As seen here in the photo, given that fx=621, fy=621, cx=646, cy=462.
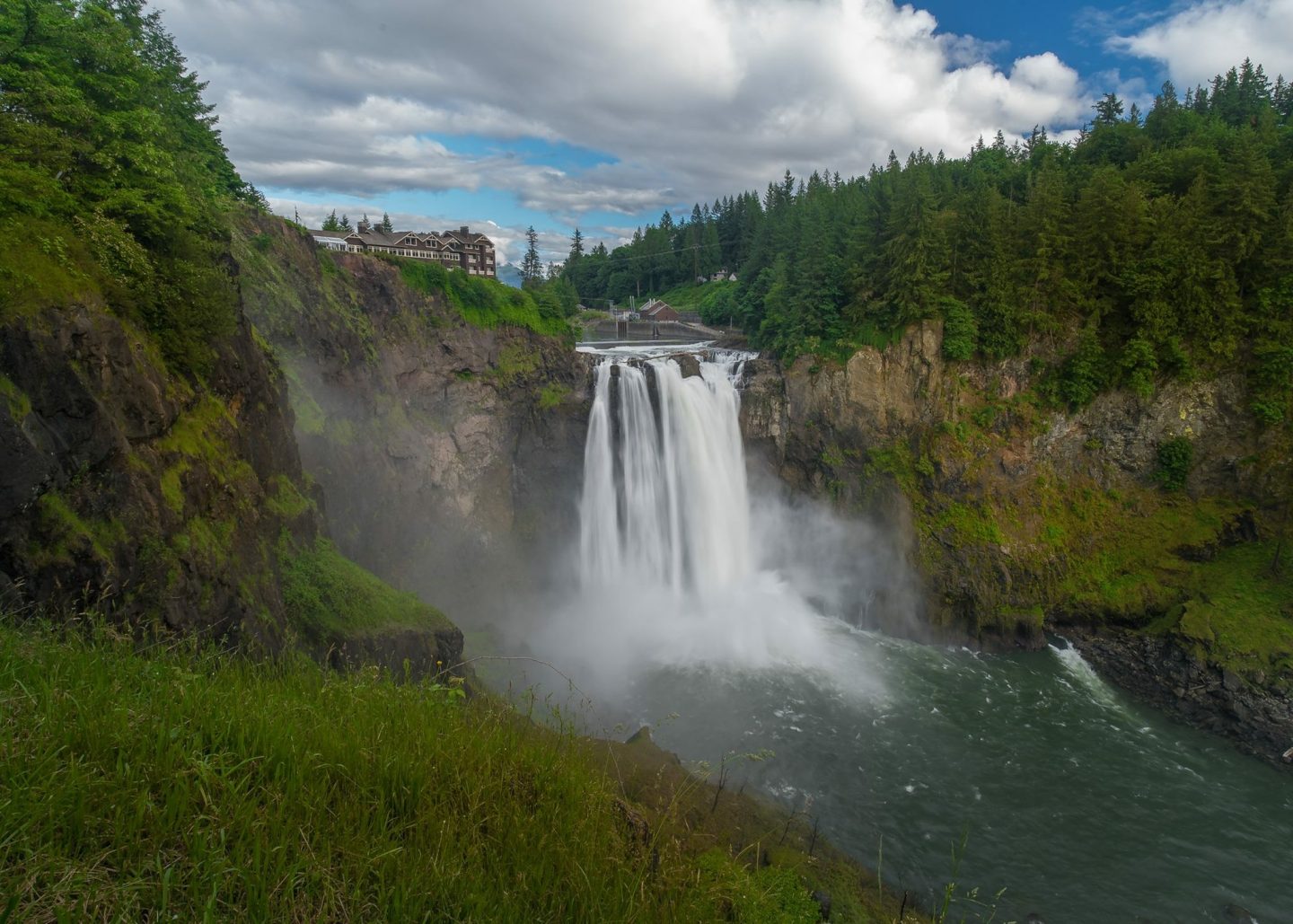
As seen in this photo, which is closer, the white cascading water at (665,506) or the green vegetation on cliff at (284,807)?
the green vegetation on cliff at (284,807)

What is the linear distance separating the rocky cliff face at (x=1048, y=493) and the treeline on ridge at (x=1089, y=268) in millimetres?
986

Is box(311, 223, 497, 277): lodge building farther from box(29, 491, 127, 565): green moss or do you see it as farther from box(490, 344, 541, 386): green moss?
box(29, 491, 127, 565): green moss

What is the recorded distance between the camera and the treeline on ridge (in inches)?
831

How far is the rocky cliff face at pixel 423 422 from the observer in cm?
1894

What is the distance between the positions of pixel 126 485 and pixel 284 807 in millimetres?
7091

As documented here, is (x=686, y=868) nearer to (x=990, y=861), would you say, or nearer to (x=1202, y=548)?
(x=990, y=861)

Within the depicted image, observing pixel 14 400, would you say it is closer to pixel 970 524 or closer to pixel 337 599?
pixel 337 599

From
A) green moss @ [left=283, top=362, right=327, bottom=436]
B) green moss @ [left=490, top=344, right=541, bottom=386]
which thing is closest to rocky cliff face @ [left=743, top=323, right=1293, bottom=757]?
green moss @ [left=490, top=344, right=541, bottom=386]

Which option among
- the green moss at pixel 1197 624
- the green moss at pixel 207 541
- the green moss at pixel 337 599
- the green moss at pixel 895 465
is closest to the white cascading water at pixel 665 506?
the green moss at pixel 895 465

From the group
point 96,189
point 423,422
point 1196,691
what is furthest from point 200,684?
point 1196,691

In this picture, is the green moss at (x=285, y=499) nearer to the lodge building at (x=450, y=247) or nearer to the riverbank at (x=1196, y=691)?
the riverbank at (x=1196, y=691)

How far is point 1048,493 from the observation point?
76.8 feet

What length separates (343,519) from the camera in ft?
62.3

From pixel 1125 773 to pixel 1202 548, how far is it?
10373 mm
